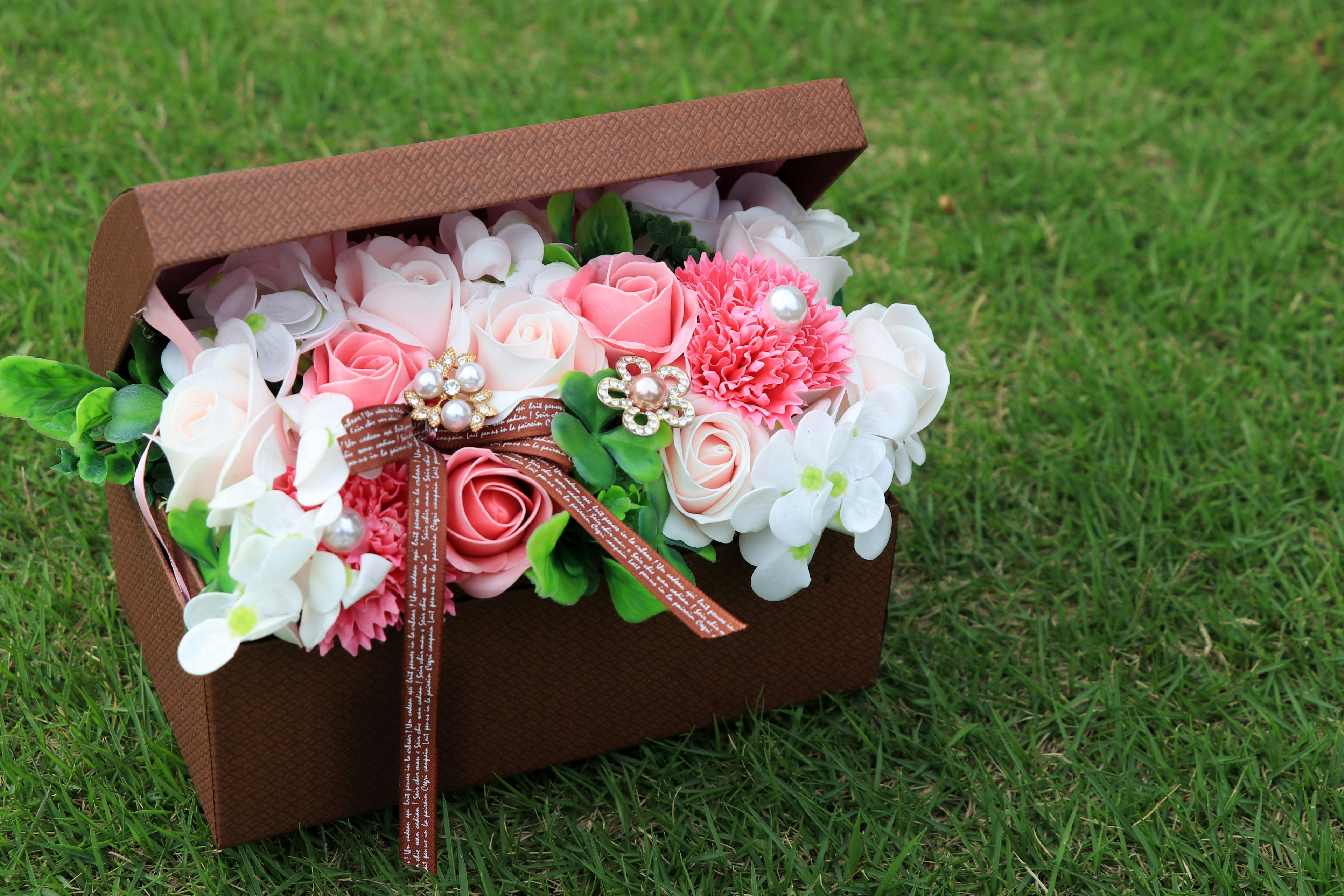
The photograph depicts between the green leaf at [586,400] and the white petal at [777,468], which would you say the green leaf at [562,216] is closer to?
the green leaf at [586,400]

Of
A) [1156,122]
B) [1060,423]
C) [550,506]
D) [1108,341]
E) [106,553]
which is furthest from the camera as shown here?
[1156,122]

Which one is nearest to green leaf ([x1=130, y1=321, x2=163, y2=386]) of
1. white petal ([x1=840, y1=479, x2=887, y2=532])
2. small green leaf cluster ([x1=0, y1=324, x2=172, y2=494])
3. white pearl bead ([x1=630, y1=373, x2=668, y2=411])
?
small green leaf cluster ([x1=0, y1=324, x2=172, y2=494])

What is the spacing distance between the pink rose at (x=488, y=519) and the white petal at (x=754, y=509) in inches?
7.5

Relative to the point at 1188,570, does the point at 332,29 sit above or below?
above

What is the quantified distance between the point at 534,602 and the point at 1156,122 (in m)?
2.00

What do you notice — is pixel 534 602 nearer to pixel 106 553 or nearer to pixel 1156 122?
pixel 106 553

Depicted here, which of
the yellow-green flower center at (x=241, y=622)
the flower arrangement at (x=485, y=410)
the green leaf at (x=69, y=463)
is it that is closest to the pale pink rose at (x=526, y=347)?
the flower arrangement at (x=485, y=410)

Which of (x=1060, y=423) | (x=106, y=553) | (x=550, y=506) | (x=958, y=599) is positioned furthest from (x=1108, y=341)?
(x=106, y=553)

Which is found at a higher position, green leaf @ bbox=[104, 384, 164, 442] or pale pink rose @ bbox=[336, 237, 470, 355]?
pale pink rose @ bbox=[336, 237, 470, 355]

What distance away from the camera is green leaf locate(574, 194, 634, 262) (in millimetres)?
1372

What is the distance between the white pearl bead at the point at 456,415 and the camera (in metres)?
1.19

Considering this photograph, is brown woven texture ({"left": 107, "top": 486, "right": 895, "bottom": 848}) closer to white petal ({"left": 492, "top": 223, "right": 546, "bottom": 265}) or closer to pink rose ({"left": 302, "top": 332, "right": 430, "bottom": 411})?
pink rose ({"left": 302, "top": 332, "right": 430, "bottom": 411})

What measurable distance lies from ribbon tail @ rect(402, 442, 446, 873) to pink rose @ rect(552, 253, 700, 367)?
0.78 ft

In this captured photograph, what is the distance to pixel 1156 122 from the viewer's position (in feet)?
8.47
